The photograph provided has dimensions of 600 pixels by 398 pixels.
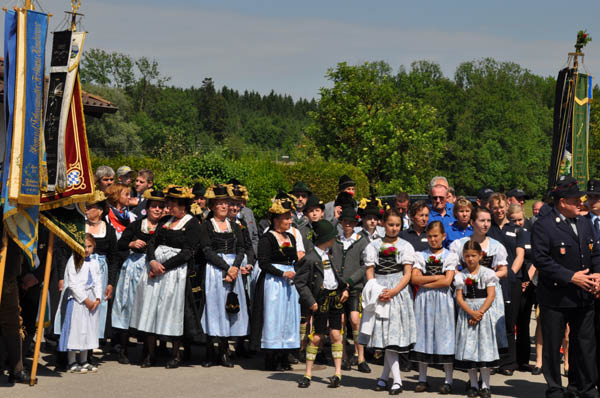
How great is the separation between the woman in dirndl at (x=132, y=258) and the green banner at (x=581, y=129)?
6736 millimetres

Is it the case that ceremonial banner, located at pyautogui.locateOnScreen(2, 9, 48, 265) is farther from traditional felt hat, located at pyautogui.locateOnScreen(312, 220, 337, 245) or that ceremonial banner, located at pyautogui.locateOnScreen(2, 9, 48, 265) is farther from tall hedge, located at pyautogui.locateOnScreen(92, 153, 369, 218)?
tall hedge, located at pyautogui.locateOnScreen(92, 153, 369, 218)

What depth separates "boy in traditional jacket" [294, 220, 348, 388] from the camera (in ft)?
26.8

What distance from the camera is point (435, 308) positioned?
Answer: 8.06m

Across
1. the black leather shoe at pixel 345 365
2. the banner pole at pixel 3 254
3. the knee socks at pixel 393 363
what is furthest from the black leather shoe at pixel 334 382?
the banner pole at pixel 3 254

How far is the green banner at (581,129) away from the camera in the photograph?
40.3ft

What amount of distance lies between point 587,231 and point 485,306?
1237mm

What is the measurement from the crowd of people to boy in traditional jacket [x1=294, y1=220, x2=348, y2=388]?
0.02m

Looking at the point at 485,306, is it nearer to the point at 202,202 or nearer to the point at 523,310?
the point at 523,310

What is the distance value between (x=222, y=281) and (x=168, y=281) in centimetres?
68

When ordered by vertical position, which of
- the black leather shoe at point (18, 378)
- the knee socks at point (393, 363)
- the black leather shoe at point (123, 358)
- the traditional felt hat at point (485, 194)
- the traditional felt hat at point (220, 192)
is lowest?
the black leather shoe at point (123, 358)

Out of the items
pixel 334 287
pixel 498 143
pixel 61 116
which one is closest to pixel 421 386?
pixel 334 287

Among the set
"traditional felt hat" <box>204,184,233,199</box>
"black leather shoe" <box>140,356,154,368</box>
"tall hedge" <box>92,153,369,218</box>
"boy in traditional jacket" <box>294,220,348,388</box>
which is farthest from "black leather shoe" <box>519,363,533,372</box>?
"tall hedge" <box>92,153,369,218</box>

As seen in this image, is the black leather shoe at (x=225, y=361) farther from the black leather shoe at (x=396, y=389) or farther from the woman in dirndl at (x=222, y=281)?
the black leather shoe at (x=396, y=389)

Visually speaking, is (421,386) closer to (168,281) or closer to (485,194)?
(168,281)
